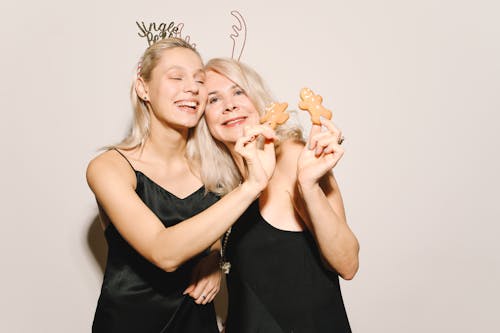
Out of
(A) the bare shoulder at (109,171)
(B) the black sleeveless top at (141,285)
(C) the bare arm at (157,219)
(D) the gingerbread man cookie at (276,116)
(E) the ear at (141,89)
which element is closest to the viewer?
(C) the bare arm at (157,219)

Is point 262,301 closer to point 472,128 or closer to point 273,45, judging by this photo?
point 273,45

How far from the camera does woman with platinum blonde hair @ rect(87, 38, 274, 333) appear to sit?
1.71 meters

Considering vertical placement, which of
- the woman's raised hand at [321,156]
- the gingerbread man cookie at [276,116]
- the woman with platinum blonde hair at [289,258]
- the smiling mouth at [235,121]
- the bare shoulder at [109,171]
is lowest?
the woman with platinum blonde hair at [289,258]

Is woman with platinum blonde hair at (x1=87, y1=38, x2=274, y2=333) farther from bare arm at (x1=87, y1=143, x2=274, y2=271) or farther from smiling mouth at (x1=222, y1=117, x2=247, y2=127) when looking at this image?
smiling mouth at (x1=222, y1=117, x2=247, y2=127)

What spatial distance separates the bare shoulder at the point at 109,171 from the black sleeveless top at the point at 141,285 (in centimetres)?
7

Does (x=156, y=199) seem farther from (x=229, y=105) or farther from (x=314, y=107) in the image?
(x=314, y=107)

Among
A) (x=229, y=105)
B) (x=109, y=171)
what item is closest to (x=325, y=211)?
(x=229, y=105)

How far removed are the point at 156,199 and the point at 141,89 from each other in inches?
20.0

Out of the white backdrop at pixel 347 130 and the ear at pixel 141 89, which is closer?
the ear at pixel 141 89

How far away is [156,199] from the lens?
190 cm

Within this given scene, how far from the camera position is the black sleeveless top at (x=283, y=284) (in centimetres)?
175

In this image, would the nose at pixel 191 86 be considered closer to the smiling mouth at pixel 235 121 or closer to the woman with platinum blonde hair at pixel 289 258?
the smiling mouth at pixel 235 121

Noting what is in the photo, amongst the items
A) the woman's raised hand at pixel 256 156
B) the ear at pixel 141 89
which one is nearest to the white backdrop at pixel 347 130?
the ear at pixel 141 89

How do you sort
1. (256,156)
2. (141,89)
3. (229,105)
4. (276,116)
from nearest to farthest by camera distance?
(256,156) < (276,116) < (229,105) < (141,89)
